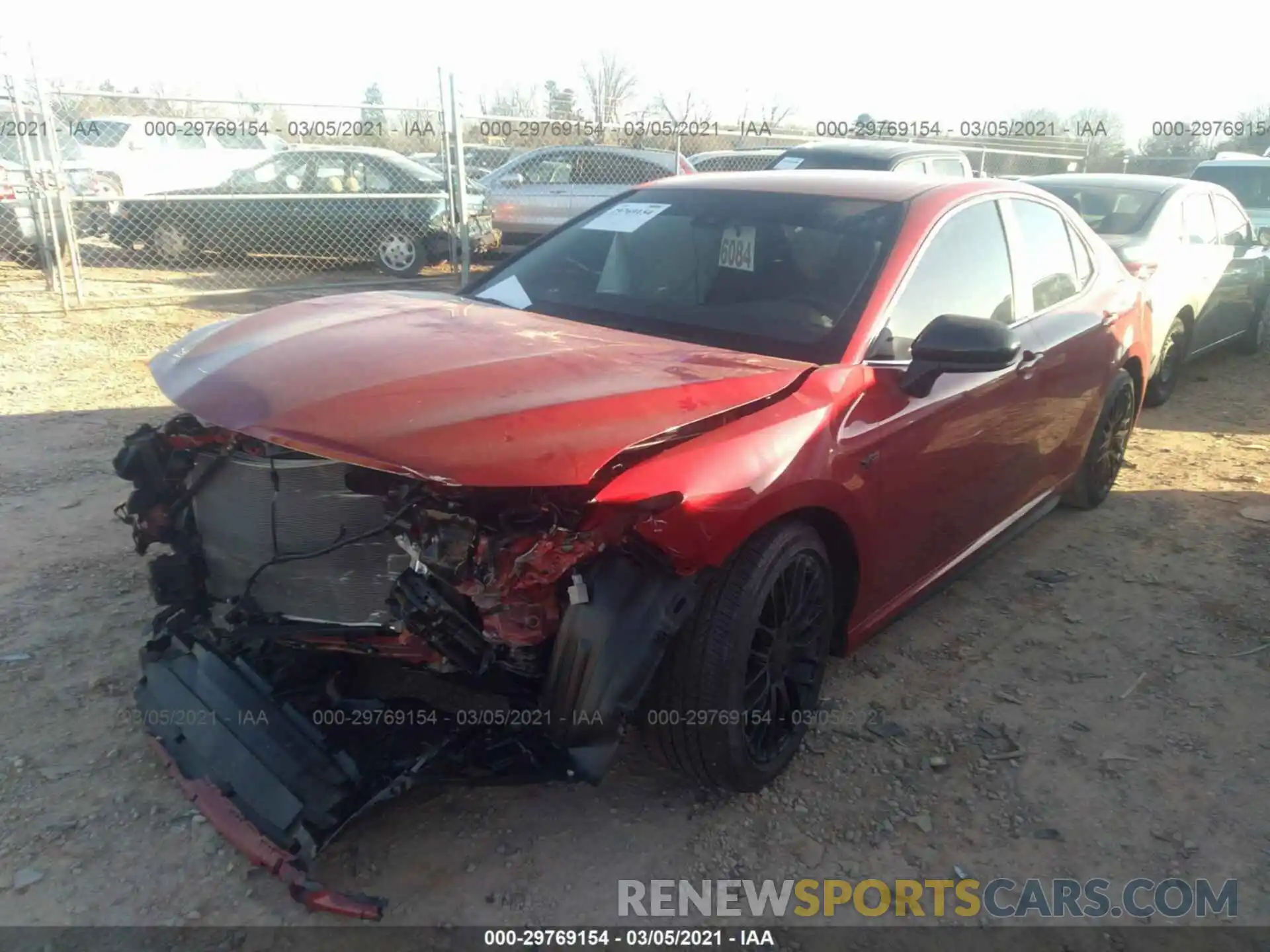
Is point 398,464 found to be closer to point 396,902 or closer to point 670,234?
point 396,902

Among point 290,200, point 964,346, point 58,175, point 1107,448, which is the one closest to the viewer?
point 964,346

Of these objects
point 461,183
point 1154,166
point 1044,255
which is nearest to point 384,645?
point 1044,255

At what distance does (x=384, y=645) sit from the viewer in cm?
239

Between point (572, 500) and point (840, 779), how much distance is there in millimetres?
1331

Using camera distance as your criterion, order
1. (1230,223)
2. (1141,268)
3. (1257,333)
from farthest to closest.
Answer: (1257,333) < (1230,223) < (1141,268)

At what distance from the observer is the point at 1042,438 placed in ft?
12.8

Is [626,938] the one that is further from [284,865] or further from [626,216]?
[626,216]

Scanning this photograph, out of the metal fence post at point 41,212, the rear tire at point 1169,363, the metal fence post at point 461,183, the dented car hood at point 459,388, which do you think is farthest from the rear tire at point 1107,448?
the metal fence post at point 41,212

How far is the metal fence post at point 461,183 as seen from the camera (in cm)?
960

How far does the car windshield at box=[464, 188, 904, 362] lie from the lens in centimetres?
299

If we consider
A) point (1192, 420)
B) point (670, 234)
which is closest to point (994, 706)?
point (670, 234)

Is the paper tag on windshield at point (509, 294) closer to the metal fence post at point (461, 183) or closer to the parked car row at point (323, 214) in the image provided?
the metal fence post at point (461, 183)

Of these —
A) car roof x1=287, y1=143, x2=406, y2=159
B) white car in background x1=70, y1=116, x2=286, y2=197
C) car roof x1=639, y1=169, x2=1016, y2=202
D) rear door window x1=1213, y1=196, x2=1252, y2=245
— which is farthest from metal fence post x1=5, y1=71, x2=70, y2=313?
rear door window x1=1213, y1=196, x2=1252, y2=245

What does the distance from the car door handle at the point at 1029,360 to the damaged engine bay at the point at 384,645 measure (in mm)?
1854
